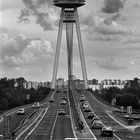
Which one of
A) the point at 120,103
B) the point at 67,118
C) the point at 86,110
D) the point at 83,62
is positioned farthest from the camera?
the point at 83,62

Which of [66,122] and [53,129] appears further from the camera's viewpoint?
[66,122]

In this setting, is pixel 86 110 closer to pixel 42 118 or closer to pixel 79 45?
→ pixel 42 118

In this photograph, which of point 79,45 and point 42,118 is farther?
point 79,45

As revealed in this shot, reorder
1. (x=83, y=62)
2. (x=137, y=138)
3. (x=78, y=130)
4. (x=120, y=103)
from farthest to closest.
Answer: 1. (x=83, y=62)
2. (x=120, y=103)
3. (x=78, y=130)
4. (x=137, y=138)

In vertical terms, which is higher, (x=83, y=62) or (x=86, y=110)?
(x=83, y=62)

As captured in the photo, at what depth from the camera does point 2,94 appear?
19238cm

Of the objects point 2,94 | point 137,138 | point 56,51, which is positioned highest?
point 56,51

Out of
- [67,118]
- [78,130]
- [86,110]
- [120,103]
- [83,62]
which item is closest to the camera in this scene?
[78,130]

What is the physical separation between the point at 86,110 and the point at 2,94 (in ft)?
287

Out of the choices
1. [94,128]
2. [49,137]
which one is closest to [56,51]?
[94,128]

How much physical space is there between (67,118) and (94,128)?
2018 cm

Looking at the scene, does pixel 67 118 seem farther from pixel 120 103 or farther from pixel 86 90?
pixel 86 90

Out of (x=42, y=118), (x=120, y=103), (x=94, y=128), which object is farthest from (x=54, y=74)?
(x=94, y=128)

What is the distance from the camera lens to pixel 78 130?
6769cm
